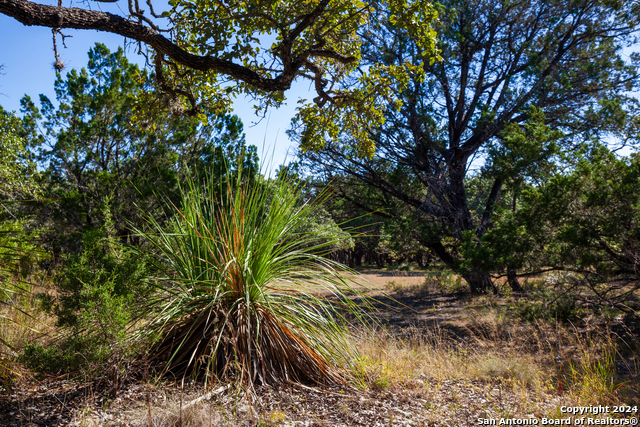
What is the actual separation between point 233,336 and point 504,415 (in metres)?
2.05

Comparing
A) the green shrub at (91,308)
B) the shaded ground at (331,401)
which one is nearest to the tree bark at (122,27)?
the green shrub at (91,308)

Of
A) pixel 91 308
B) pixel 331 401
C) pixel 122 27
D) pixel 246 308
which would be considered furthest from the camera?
pixel 122 27

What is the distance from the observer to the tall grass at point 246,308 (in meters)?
2.82

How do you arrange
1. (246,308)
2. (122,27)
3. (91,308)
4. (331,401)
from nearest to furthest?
1. (91,308)
2. (331,401)
3. (246,308)
4. (122,27)

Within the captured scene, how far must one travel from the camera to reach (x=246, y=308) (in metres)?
2.93

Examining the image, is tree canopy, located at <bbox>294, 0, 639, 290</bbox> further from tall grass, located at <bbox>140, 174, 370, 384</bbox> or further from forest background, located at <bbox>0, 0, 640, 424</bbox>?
tall grass, located at <bbox>140, 174, 370, 384</bbox>

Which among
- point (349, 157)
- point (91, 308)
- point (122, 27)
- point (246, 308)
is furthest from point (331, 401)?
point (349, 157)

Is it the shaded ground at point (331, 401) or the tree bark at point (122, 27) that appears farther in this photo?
the tree bark at point (122, 27)

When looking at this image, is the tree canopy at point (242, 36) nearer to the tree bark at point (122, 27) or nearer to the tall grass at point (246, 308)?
the tree bark at point (122, 27)

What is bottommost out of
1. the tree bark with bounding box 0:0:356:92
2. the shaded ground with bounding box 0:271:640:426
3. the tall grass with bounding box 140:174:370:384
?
the shaded ground with bounding box 0:271:640:426

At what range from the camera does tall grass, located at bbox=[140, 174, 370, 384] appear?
9.25 ft

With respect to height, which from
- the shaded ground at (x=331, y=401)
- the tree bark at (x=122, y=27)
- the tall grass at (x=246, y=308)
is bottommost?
the shaded ground at (x=331, y=401)

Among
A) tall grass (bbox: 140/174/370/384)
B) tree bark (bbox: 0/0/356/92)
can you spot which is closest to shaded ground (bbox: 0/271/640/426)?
tall grass (bbox: 140/174/370/384)

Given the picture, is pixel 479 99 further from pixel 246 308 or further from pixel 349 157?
pixel 246 308
